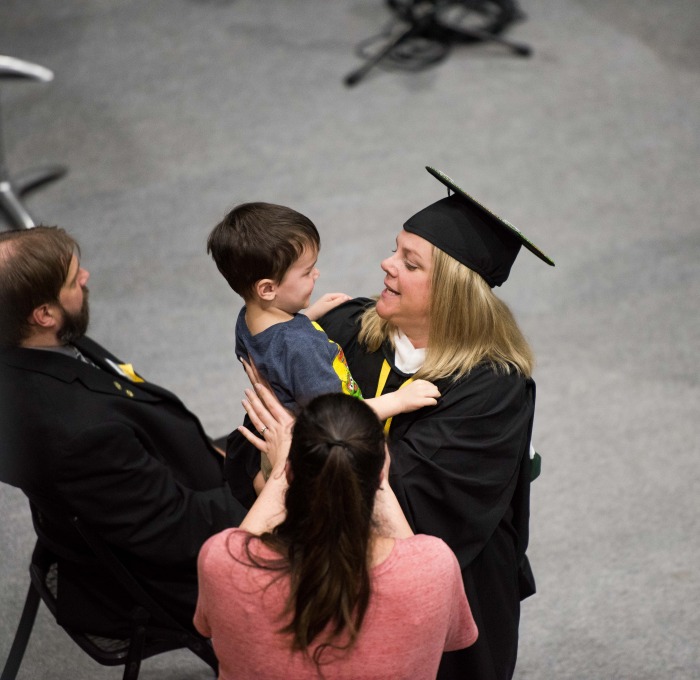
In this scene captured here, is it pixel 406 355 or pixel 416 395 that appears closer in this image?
pixel 416 395

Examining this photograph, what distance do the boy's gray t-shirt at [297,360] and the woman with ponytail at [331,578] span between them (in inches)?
16.8

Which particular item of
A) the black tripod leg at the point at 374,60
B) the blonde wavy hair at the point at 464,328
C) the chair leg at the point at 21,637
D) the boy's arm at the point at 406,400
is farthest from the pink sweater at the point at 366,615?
the black tripod leg at the point at 374,60

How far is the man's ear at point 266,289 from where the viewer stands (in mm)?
2094

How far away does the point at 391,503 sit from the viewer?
1935 mm

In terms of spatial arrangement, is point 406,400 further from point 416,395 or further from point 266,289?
point 266,289

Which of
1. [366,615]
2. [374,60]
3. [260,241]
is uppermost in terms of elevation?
[260,241]

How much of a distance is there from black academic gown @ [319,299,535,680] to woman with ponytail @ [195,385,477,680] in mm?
420

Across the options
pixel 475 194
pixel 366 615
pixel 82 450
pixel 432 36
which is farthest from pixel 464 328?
pixel 432 36

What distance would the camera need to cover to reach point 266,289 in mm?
2109

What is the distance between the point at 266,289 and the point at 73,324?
1.75 feet

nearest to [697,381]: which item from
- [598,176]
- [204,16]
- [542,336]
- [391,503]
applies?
[542,336]

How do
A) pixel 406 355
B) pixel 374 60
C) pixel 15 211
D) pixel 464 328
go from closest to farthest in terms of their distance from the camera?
pixel 464 328
pixel 406 355
pixel 15 211
pixel 374 60

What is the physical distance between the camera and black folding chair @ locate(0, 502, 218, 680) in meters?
2.29

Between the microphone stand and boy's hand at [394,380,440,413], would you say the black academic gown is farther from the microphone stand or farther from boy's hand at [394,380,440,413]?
the microphone stand
